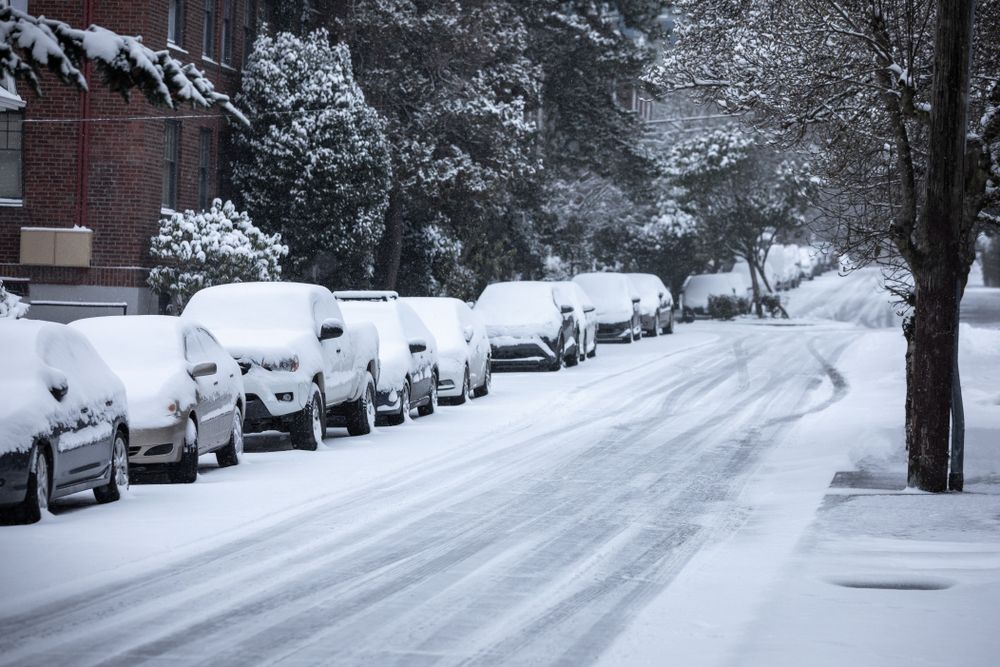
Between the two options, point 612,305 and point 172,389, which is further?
point 612,305

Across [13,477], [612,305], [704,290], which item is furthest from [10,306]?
[704,290]

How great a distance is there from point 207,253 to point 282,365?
13.0 metres

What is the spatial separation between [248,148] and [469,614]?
27.2 meters

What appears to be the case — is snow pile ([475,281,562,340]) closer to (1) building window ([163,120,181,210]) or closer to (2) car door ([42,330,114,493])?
(1) building window ([163,120,181,210])

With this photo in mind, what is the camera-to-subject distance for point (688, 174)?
2312 inches

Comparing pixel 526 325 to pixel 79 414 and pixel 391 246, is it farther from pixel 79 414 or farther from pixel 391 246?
pixel 79 414

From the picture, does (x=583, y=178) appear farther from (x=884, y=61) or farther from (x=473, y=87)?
(x=884, y=61)

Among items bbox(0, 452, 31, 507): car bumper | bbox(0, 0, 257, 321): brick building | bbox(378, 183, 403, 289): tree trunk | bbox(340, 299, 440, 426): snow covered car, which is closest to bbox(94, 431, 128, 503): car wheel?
bbox(0, 452, 31, 507): car bumper

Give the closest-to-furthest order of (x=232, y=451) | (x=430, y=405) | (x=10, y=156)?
(x=232, y=451), (x=430, y=405), (x=10, y=156)

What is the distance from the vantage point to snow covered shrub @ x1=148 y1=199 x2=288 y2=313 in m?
29.2

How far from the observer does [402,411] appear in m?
20.8

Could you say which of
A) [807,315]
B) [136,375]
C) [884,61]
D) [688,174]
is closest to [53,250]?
[136,375]

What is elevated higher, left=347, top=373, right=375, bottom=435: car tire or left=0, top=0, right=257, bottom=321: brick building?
left=0, top=0, right=257, bottom=321: brick building

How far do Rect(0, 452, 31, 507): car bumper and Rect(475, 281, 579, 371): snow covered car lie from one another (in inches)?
780
